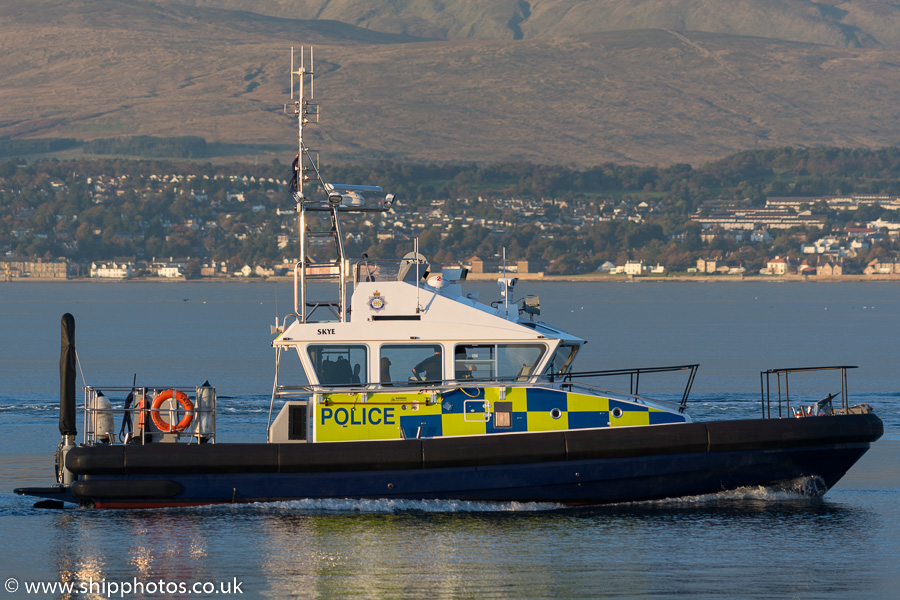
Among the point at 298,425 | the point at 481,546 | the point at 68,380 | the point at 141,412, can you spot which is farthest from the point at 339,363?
the point at 68,380

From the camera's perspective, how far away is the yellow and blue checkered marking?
17734 millimetres

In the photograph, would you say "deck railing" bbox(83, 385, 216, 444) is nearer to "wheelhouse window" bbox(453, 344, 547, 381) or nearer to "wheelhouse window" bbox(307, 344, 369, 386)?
"wheelhouse window" bbox(307, 344, 369, 386)

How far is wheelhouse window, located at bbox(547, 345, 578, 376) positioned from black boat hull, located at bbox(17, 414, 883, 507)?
2.76ft

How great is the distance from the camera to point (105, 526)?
17.6 m

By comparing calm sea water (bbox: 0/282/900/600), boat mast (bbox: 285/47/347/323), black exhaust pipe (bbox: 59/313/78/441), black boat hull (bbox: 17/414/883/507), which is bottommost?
calm sea water (bbox: 0/282/900/600)

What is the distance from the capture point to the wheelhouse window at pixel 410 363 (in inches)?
696

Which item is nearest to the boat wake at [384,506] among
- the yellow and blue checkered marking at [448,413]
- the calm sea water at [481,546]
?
the calm sea water at [481,546]

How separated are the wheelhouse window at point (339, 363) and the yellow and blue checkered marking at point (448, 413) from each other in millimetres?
224

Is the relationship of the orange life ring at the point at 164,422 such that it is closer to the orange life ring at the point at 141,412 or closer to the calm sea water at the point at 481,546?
the orange life ring at the point at 141,412

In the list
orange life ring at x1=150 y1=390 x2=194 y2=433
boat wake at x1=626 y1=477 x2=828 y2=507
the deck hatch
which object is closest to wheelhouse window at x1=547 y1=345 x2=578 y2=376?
boat wake at x1=626 y1=477 x2=828 y2=507

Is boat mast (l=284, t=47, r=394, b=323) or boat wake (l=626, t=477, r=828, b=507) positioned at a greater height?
boat mast (l=284, t=47, r=394, b=323)

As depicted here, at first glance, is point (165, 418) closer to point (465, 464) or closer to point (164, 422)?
point (164, 422)

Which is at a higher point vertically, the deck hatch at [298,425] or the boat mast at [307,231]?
the boat mast at [307,231]

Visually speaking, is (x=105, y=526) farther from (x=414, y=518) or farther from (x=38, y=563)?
(x=414, y=518)
